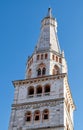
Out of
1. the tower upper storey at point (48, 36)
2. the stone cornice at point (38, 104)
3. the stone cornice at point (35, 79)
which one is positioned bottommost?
the stone cornice at point (38, 104)

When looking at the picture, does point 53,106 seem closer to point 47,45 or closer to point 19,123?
point 19,123

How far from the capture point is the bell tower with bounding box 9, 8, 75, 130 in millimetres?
45938

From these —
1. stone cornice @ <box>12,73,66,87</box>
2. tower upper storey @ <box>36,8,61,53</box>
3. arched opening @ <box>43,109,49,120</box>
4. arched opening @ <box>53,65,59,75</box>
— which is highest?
tower upper storey @ <box>36,8,61,53</box>

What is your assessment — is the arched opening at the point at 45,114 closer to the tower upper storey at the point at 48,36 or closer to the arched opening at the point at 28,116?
the arched opening at the point at 28,116

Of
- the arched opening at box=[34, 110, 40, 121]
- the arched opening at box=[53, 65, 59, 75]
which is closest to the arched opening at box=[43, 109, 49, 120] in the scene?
the arched opening at box=[34, 110, 40, 121]

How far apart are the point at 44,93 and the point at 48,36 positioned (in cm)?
1186

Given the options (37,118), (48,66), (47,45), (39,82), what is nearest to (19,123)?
(37,118)

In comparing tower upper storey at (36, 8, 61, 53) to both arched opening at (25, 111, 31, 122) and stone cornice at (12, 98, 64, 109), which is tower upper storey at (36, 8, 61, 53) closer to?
stone cornice at (12, 98, 64, 109)

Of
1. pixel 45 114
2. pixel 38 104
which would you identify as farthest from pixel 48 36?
pixel 45 114

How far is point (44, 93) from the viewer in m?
49.2

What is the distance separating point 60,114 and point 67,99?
5232 mm

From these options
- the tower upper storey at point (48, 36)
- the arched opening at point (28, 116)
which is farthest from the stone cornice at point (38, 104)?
the tower upper storey at point (48, 36)

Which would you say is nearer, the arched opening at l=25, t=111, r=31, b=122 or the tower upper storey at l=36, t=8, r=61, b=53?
the arched opening at l=25, t=111, r=31, b=122

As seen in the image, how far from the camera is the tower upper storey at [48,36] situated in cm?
5644
